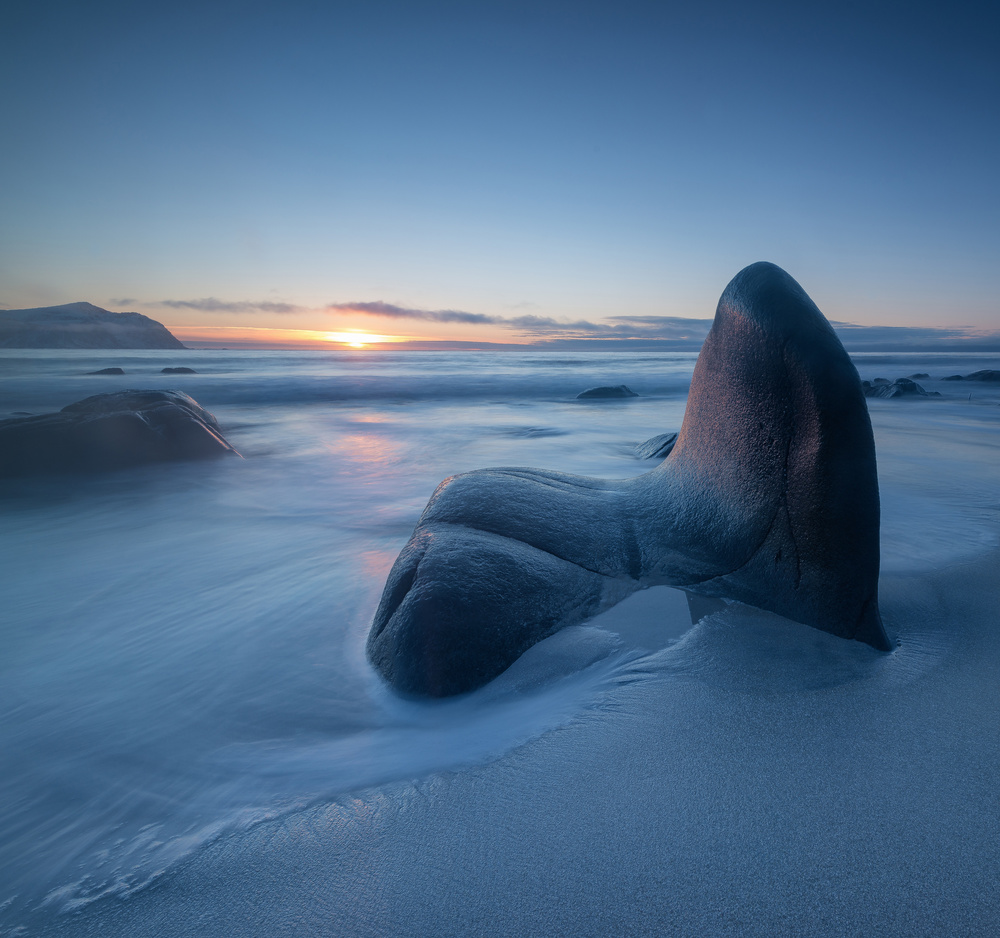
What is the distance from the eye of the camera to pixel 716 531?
101 inches

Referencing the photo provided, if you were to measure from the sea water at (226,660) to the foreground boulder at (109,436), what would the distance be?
1.19 feet

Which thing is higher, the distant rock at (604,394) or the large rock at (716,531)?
the large rock at (716,531)

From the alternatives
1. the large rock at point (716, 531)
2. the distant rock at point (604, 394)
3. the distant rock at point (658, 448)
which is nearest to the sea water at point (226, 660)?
the large rock at point (716, 531)

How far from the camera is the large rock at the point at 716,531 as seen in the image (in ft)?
6.67

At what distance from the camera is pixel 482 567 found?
2.25 m

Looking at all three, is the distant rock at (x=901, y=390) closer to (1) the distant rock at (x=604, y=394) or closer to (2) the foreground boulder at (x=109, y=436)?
(1) the distant rock at (x=604, y=394)

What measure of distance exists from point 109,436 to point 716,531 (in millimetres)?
7273

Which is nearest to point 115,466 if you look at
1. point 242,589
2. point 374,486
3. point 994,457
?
point 374,486

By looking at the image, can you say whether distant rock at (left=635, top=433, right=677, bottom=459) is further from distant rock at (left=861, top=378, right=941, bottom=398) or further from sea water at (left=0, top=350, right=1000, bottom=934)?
distant rock at (left=861, top=378, right=941, bottom=398)

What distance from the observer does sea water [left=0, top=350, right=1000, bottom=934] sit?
5.20ft

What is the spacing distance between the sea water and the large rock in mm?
146

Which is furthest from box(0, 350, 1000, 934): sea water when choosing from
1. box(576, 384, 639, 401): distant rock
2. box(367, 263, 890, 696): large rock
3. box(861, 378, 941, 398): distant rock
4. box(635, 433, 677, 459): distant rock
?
box(576, 384, 639, 401): distant rock

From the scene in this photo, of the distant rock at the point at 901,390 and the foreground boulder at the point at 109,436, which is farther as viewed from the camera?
the distant rock at the point at 901,390

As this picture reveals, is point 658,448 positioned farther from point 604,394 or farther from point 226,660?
point 604,394
